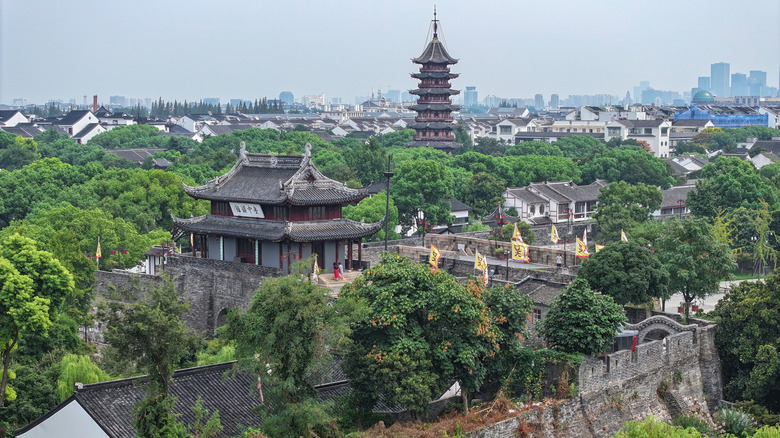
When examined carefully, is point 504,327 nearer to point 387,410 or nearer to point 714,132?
point 387,410

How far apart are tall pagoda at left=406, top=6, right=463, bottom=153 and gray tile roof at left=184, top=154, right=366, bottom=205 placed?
59691mm

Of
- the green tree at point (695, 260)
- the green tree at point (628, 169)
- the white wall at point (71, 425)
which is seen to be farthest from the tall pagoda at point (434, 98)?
the white wall at point (71, 425)

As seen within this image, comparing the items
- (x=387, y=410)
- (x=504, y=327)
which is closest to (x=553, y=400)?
(x=504, y=327)

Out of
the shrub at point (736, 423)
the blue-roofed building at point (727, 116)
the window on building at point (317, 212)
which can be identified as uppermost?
the blue-roofed building at point (727, 116)

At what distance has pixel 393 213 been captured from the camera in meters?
61.2

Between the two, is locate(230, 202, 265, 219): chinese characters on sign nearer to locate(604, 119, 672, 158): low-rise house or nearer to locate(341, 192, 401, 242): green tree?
locate(341, 192, 401, 242): green tree

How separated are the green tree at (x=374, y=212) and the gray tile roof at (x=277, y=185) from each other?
15.5 metres

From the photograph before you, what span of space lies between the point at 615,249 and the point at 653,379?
21.5 feet

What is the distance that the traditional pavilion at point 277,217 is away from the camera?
40281 millimetres

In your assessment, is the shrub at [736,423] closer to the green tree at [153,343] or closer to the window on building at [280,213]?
the green tree at [153,343]

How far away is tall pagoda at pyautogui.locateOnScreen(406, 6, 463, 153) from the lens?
333 ft

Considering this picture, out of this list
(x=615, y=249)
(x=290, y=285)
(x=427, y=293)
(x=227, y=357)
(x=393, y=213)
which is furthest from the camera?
(x=393, y=213)

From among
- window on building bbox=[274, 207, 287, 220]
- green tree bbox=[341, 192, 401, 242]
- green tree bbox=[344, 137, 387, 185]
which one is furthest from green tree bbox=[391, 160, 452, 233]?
window on building bbox=[274, 207, 287, 220]

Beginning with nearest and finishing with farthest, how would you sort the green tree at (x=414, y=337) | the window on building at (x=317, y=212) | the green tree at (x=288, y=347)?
1. the green tree at (x=288, y=347)
2. the green tree at (x=414, y=337)
3. the window on building at (x=317, y=212)
